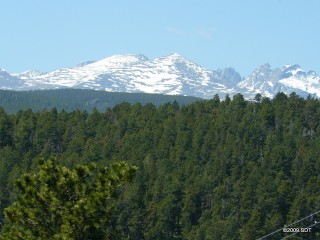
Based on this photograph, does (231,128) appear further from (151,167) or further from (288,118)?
(151,167)

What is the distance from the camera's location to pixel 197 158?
16200 cm

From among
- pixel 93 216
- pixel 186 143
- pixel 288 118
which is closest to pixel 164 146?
pixel 186 143

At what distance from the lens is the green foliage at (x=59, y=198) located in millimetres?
30250

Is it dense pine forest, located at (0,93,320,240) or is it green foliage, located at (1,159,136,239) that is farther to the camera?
dense pine forest, located at (0,93,320,240)

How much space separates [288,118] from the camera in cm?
17600

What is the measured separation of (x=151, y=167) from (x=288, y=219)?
111ft

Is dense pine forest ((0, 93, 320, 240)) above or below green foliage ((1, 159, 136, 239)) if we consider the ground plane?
below

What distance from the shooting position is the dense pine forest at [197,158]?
131375 mm

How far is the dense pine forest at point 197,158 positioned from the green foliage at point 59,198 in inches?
3200

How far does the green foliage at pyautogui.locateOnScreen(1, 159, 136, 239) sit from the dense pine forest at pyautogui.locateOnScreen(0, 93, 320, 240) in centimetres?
8128

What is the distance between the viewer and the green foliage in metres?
30.2

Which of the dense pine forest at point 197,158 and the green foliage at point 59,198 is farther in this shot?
the dense pine forest at point 197,158

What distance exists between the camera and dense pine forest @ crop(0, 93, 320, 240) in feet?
431

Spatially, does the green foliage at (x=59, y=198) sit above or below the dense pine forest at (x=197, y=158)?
above
